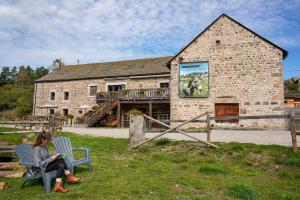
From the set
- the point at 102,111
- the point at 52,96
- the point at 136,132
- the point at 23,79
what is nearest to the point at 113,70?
the point at 102,111

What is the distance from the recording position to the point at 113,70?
30078mm

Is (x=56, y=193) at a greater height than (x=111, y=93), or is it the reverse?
(x=111, y=93)

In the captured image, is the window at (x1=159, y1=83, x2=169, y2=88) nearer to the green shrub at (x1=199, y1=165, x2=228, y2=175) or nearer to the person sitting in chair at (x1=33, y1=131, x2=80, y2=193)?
the green shrub at (x1=199, y1=165, x2=228, y2=175)

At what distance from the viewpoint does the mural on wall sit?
19.5 metres

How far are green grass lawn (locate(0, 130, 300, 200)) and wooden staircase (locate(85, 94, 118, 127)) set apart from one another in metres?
15.2

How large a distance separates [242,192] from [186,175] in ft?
4.91

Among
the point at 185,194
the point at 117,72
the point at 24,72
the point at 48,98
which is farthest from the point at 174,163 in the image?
the point at 24,72

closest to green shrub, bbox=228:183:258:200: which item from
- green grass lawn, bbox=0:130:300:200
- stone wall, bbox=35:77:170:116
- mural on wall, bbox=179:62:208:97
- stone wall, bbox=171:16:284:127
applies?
green grass lawn, bbox=0:130:300:200

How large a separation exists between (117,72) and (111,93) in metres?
4.09

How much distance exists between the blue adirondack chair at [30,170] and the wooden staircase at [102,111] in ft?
61.6

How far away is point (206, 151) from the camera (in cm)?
827

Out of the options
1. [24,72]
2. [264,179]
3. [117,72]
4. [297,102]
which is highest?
[24,72]

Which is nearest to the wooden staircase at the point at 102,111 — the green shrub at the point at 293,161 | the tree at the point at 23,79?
the green shrub at the point at 293,161

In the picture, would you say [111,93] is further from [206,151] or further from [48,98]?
[206,151]
